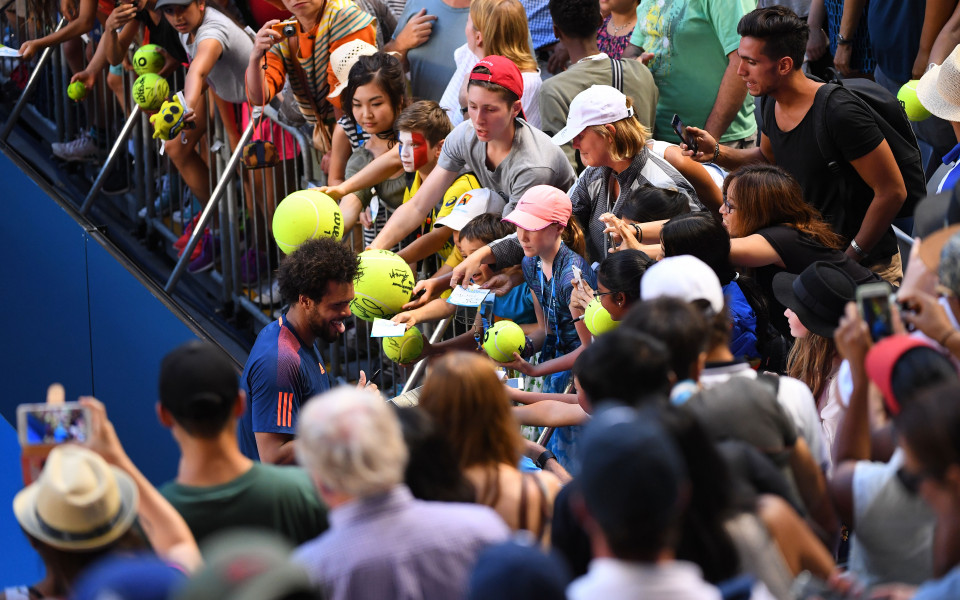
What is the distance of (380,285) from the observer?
4.71m

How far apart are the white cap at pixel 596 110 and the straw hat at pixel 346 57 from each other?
1558mm

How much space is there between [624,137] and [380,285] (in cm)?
124

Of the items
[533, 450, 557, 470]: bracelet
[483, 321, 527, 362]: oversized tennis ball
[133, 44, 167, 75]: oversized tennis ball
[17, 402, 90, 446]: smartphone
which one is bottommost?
[533, 450, 557, 470]: bracelet

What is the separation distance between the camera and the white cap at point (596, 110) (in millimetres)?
4520

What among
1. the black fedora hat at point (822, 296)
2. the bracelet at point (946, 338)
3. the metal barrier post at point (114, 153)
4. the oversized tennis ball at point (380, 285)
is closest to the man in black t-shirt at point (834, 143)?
the black fedora hat at point (822, 296)

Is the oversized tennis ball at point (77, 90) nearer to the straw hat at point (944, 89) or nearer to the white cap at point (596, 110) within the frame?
the white cap at point (596, 110)

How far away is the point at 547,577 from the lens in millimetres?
1888

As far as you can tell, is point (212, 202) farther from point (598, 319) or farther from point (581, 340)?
point (598, 319)

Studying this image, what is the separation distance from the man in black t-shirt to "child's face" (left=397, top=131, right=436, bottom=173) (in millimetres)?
1586

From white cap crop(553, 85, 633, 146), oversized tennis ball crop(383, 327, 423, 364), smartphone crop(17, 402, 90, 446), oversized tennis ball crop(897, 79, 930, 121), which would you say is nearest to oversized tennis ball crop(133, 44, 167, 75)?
oversized tennis ball crop(383, 327, 423, 364)

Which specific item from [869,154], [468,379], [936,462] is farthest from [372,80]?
[936,462]

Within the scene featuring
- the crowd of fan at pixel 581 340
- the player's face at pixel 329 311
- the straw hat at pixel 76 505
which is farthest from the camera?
the player's face at pixel 329 311

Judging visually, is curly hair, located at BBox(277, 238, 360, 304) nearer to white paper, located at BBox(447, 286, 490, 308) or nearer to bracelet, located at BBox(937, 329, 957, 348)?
white paper, located at BBox(447, 286, 490, 308)

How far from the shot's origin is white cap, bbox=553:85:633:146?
452 centimetres
